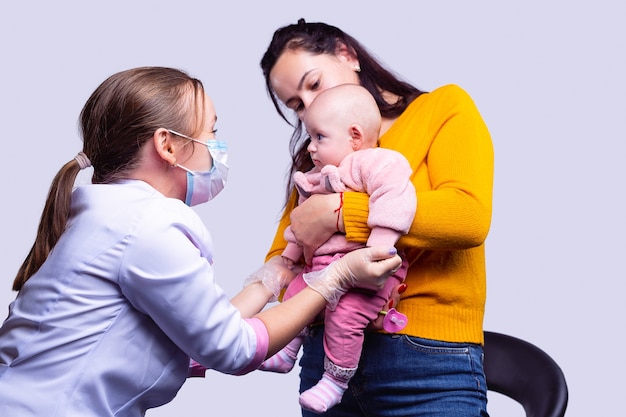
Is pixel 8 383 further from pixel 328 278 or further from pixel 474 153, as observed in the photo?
pixel 474 153

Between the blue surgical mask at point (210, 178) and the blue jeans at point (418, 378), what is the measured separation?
2.20 feet

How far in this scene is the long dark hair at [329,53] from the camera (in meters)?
3.20

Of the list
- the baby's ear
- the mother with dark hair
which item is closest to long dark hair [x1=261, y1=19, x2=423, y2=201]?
the mother with dark hair

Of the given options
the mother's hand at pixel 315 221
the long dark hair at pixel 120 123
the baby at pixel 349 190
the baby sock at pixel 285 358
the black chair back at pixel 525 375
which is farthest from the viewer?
the baby sock at pixel 285 358

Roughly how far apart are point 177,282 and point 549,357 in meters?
1.44

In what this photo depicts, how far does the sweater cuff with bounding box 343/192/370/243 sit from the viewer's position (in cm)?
271

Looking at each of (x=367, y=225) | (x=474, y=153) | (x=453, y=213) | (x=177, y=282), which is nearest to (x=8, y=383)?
(x=177, y=282)

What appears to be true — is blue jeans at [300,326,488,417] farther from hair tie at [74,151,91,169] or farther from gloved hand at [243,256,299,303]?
hair tie at [74,151,91,169]

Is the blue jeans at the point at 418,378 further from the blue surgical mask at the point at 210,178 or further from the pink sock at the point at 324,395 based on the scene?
the blue surgical mask at the point at 210,178

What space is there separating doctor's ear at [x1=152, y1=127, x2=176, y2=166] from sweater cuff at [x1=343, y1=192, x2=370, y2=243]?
54cm

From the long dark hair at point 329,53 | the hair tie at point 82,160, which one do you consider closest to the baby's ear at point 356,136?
the long dark hair at point 329,53

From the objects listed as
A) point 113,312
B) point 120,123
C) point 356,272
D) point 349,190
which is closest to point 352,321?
point 356,272

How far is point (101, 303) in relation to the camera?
2.39 m

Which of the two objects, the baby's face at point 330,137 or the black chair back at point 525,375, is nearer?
the baby's face at point 330,137
